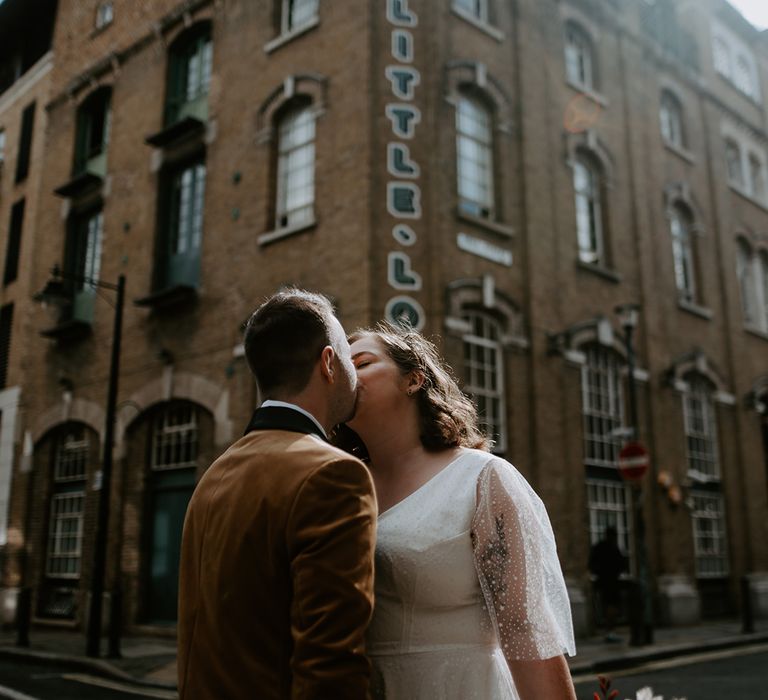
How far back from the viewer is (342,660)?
1680 mm

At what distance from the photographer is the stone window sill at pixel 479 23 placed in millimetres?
14420

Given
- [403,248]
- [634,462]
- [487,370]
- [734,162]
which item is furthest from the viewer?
[734,162]

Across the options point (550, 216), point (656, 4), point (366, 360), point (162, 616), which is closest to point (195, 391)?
point (162, 616)

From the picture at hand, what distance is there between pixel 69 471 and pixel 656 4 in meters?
18.2

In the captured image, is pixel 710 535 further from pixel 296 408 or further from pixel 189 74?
pixel 296 408

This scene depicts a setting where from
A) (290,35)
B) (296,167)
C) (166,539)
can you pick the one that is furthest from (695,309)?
(166,539)

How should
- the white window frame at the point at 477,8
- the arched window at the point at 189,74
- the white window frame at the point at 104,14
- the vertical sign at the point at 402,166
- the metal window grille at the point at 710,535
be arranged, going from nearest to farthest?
1. the vertical sign at the point at 402,166
2. the white window frame at the point at 477,8
3. the arched window at the point at 189,74
4. the metal window grille at the point at 710,535
5. the white window frame at the point at 104,14

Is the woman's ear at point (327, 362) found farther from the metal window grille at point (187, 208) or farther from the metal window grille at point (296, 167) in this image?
the metal window grille at point (187, 208)

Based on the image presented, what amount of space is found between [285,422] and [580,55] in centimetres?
1780

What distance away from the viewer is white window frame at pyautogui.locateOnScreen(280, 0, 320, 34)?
14.7 metres

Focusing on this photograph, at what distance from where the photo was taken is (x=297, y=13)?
1508cm

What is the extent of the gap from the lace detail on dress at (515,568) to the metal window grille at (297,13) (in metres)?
14.1

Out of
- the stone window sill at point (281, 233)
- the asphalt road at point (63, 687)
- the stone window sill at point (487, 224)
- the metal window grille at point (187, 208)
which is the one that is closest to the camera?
the asphalt road at point (63, 687)

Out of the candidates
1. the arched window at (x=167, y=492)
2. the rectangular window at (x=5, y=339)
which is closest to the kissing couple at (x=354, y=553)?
the arched window at (x=167, y=492)
